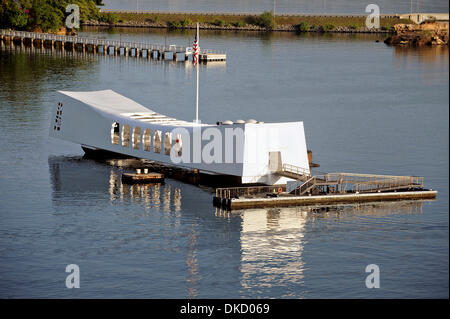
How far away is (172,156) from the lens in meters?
84.8

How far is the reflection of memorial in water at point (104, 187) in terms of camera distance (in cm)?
7731

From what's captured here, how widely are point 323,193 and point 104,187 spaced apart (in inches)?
719

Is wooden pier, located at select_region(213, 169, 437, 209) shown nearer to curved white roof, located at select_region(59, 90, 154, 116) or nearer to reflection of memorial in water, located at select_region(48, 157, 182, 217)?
reflection of memorial in water, located at select_region(48, 157, 182, 217)

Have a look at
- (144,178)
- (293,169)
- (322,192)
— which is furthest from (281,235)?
(144,178)

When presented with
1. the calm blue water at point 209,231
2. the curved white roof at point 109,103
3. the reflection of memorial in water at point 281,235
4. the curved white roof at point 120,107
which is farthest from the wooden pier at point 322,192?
the curved white roof at point 109,103

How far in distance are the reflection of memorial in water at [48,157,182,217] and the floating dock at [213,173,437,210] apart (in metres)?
4.46

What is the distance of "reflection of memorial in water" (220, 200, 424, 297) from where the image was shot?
59688mm

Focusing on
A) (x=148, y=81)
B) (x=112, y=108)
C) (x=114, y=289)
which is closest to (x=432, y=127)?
(x=112, y=108)

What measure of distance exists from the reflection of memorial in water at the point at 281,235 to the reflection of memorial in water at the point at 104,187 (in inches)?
232

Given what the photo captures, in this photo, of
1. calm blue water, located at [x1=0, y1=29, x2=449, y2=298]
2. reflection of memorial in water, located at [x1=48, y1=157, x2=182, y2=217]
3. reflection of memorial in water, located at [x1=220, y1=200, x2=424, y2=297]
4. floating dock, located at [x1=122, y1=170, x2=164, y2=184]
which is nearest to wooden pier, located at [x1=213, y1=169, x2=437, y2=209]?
reflection of memorial in water, located at [x1=220, y1=200, x2=424, y2=297]

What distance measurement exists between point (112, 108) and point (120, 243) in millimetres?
31266

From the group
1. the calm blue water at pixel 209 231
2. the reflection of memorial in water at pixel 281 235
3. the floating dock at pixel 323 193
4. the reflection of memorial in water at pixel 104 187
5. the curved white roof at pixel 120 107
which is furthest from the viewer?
the curved white roof at pixel 120 107

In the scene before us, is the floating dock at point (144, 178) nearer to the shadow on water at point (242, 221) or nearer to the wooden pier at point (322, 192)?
the shadow on water at point (242, 221)

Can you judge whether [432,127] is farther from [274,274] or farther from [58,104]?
[274,274]
